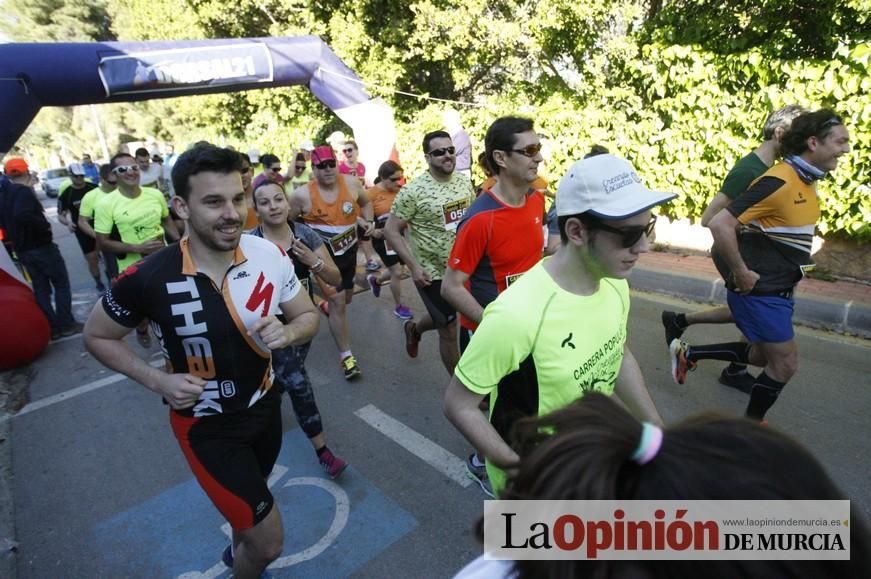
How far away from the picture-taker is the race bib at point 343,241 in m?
5.33

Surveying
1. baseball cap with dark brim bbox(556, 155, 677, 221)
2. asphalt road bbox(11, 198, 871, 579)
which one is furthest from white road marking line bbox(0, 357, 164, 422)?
baseball cap with dark brim bbox(556, 155, 677, 221)

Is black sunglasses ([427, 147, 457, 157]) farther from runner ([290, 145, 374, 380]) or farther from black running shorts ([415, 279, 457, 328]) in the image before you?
runner ([290, 145, 374, 380])

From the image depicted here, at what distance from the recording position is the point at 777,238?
3074mm

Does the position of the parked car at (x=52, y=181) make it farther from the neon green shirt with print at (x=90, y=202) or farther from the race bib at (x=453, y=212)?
the race bib at (x=453, y=212)

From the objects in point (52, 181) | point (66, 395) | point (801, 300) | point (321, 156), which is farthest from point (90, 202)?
point (52, 181)

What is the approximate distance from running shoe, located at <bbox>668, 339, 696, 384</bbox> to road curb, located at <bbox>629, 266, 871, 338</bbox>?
1.41m

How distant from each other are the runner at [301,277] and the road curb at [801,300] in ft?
11.1

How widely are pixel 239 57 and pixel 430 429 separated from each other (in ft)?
25.1

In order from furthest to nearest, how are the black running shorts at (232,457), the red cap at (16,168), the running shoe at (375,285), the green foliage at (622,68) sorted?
the running shoe at (375,285) < the red cap at (16,168) < the green foliage at (622,68) < the black running shorts at (232,457)

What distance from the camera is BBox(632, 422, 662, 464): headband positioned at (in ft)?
2.50

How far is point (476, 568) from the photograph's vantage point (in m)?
1.00

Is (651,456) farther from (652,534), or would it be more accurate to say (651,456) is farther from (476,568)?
(476,568)

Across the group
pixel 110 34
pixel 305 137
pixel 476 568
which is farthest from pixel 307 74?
pixel 110 34

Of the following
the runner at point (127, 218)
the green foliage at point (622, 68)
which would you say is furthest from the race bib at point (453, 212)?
the green foliage at point (622, 68)
